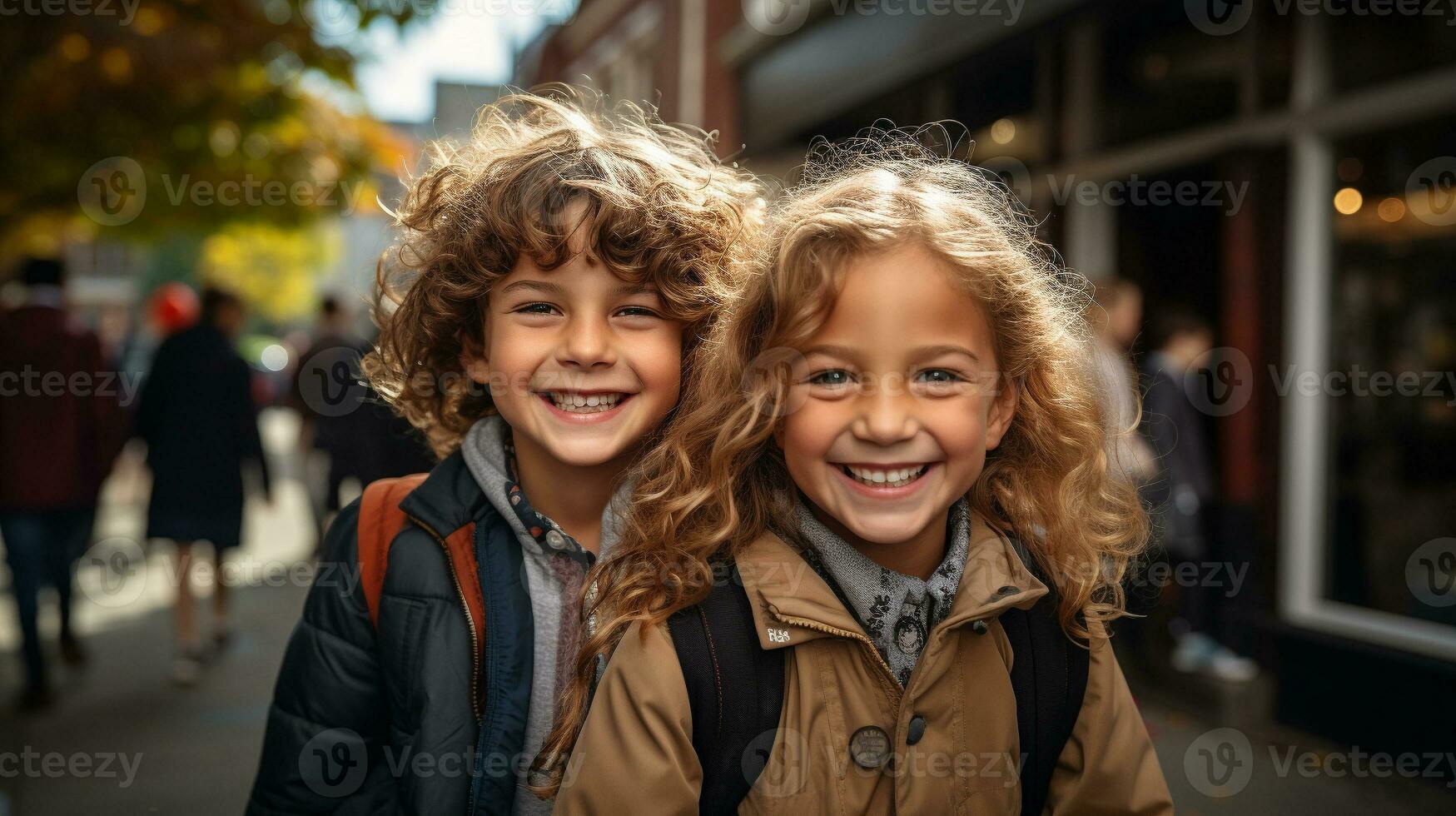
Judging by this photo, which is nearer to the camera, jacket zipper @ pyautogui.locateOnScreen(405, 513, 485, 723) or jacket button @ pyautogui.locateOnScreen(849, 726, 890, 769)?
jacket button @ pyautogui.locateOnScreen(849, 726, 890, 769)

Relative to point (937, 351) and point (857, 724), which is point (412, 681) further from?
point (937, 351)

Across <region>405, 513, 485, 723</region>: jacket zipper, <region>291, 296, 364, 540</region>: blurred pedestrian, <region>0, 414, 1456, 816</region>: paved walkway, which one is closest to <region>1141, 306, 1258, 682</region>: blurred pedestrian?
<region>0, 414, 1456, 816</region>: paved walkway

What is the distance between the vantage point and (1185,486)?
569 centimetres

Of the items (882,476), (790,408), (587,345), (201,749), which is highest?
(587,345)

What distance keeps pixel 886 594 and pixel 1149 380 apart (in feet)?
14.5

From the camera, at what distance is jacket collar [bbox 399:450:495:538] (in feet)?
6.35

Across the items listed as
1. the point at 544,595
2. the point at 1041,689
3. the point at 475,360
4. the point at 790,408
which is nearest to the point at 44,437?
the point at 475,360

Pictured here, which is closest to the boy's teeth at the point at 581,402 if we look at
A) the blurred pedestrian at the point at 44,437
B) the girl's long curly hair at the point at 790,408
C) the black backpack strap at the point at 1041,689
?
the girl's long curly hair at the point at 790,408

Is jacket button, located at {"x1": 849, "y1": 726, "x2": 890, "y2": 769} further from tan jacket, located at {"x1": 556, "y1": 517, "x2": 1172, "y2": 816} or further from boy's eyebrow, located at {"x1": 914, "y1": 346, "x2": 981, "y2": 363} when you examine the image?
boy's eyebrow, located at {"x1": 914, "y1": 346, "x2": 981, "y2": 363}

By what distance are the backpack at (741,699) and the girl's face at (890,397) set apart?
23cm

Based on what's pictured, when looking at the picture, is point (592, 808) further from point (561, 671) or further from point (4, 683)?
point (4, 683)

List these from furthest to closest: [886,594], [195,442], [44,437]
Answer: [195,442]
[44,437]
[886,594]

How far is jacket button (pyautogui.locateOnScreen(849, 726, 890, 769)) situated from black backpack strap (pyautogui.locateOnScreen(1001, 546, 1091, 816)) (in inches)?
9.3

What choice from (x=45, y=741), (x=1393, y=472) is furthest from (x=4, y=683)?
(x=1393, y=472)
